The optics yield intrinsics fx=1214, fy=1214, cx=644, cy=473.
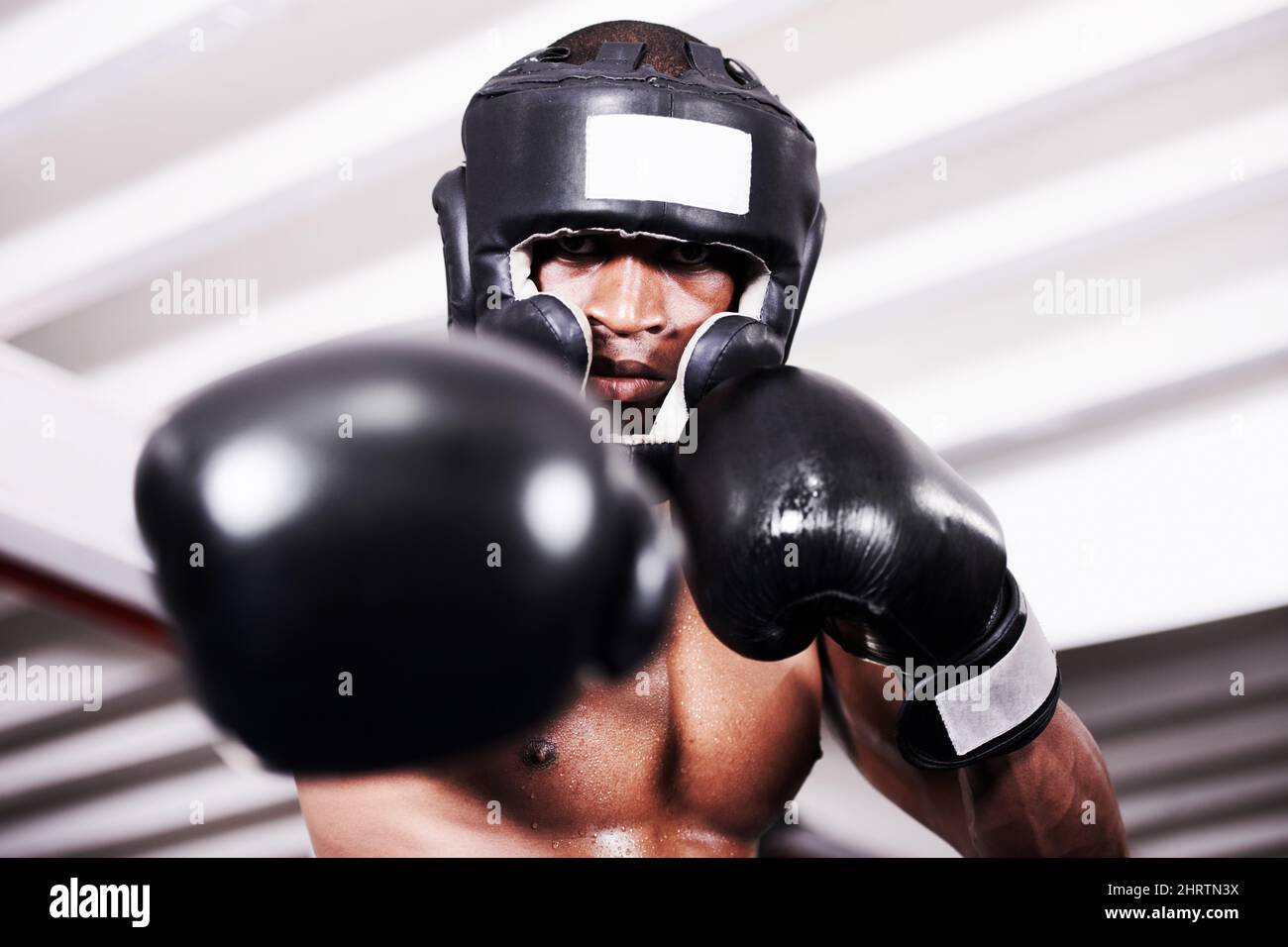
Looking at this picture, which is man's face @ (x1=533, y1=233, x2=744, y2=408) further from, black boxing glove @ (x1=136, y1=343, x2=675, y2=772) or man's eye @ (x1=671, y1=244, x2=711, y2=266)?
black boxing glove @ (x1=136, y1=343, x2=675, y2=772)

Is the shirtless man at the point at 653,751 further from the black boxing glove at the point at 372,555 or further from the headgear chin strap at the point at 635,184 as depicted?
the black boxing glove at the point at 372,555

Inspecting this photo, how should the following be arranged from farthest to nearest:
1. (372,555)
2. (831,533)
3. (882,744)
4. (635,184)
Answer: (882,744)
(635,184)
(831,533)
(372,555)

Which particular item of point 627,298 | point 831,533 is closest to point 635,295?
point 627,298

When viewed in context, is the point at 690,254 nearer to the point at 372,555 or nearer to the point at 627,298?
the point at 627,298

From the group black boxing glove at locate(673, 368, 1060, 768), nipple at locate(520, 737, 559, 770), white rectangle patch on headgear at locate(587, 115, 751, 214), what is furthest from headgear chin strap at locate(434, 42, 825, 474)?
nipple at locate(520, 737, 559, 770)

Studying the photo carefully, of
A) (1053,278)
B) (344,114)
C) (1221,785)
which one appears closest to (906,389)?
(1053,278)

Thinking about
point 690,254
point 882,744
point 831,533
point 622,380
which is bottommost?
point 882,744

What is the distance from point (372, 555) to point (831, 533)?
1.10 feet

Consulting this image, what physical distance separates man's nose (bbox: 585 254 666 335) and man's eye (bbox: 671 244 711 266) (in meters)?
0.03

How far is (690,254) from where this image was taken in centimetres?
120

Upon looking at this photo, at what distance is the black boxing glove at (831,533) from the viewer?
823 mm

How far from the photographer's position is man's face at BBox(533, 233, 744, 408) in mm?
1155

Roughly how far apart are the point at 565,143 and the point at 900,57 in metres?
0.74
